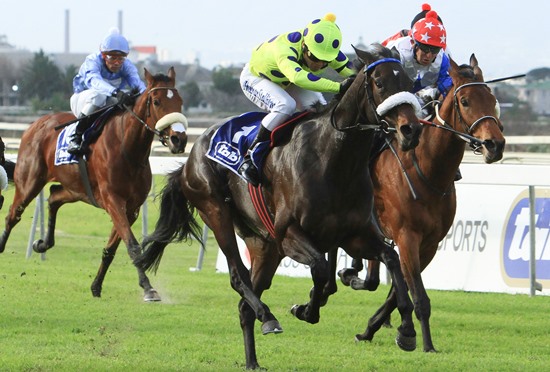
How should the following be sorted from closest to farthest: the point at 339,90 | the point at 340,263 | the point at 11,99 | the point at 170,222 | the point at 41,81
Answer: the point at 339,90 < the point at 170,222 < the point at 340,263 < the point at 41,81 < the point at 11,99

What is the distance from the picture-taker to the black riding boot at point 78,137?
10344 mm

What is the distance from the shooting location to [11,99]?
52031 millimetres

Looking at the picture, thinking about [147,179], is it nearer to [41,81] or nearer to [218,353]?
[218,353]

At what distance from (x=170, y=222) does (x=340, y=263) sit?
375 cm

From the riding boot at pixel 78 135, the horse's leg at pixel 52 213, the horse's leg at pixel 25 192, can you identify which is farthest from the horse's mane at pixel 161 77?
the horse's leg at pixel 25 192

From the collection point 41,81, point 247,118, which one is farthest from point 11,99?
point 247,118

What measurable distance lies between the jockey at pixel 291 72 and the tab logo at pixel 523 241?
383cm

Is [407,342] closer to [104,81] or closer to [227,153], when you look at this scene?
[227,153]

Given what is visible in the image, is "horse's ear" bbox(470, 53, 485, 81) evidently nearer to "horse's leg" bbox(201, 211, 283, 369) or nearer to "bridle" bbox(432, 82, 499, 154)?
"bridle" bbox(432, 82, 499, 154)

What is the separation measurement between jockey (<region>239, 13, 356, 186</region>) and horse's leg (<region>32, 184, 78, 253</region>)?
176 inches

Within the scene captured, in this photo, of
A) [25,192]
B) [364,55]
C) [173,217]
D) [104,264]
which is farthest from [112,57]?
[364,55]

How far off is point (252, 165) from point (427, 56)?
1703 millimetres

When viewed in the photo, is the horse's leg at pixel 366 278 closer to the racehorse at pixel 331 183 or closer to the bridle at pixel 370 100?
the racehorse at pixel 331 183

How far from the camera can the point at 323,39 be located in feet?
20.8
